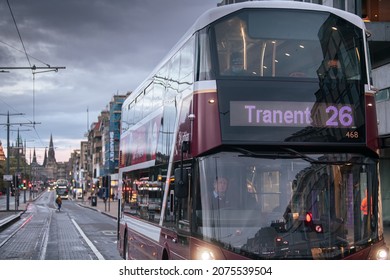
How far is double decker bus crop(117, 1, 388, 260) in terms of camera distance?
6980 mm

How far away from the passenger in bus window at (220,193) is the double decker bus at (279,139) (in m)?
0.02

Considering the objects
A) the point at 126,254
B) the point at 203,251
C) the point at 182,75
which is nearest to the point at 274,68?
the point at 182,75

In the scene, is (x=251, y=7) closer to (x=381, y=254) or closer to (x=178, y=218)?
(x=178, y=218)

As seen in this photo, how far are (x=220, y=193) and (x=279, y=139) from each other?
3.09 feet

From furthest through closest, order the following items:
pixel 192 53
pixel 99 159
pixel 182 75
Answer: pixel 99 159
pixel 182 75
pixel 192 53

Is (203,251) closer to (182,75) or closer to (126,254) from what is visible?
(182,75)

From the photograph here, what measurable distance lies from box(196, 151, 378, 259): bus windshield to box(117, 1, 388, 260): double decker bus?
0.01 m

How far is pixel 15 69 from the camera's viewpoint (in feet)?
34.5

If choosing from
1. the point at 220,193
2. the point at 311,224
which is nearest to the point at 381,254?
the point at 311,224

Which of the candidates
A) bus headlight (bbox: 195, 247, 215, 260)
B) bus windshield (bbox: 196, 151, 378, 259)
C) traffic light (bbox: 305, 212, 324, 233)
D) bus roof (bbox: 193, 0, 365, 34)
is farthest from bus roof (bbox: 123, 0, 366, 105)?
bus headlight (bbox: 195, 247, 215, 260)

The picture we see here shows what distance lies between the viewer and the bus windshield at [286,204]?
6895 mm

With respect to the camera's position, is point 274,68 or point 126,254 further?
point 126,254

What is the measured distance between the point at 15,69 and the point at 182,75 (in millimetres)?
3541

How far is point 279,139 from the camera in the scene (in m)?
7.16
